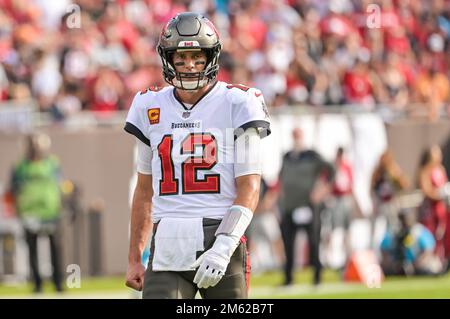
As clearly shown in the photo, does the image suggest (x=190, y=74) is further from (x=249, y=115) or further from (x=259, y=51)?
(x=259, y=51)

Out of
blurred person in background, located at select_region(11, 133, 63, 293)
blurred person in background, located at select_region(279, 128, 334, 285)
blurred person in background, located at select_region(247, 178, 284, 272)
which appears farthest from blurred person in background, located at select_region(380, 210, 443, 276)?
blurred person in background, located at select_region(11, 133, 63, 293)

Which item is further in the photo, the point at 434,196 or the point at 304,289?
the point at 434,196

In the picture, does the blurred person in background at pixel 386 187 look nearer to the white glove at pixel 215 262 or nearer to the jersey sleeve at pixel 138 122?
the jersey sleeve at pixel 138 122

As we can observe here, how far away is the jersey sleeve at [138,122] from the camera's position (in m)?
6.48

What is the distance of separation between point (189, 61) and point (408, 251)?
33.6ft

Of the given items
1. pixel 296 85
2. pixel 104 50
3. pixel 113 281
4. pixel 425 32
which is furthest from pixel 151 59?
pixel 425 32

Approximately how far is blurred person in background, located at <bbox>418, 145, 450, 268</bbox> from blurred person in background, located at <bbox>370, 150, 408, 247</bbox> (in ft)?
1.04

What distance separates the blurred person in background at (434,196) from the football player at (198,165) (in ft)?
36.0

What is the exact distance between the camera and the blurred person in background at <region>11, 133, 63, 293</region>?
48.7ft

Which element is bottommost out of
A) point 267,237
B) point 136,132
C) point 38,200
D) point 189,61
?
point 267,237

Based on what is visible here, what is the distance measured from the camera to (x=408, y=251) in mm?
16188

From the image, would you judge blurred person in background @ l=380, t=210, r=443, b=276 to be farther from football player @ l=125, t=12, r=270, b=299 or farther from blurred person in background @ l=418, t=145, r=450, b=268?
football player @ l=125, t=12, r=270, b=299

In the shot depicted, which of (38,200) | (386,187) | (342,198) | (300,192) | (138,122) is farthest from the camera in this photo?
(342,198)

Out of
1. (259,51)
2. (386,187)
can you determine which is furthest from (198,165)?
(259,51)
